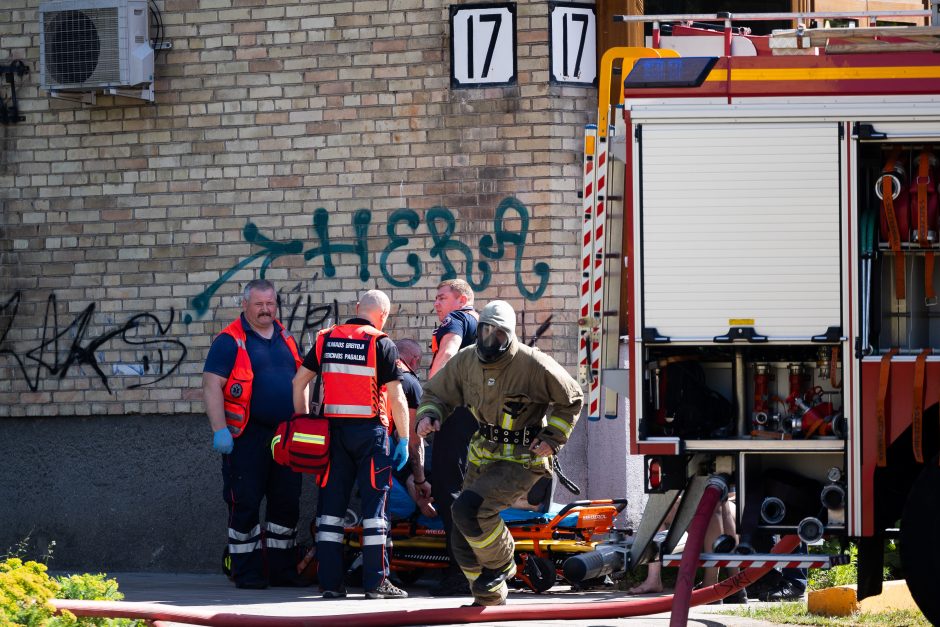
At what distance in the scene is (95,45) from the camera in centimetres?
1112

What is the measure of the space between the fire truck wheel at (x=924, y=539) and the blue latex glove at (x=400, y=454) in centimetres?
339

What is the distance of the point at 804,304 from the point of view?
23.7ft

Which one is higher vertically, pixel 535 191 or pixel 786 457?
pixel 535 191

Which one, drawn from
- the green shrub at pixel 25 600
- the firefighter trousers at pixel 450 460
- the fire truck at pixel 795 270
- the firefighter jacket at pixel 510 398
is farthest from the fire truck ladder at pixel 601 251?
the green shrub at pixel 25 600

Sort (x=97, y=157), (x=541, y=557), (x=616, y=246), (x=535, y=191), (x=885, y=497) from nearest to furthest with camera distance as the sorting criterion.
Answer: (x=885, y=497) → (x=616, y=246) → (x=541, y=557) → (x=535, y=191) → (x=97, y=157)

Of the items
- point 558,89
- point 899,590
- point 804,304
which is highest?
point 558,89

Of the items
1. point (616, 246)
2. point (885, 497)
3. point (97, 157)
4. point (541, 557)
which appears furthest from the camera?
point (97, 157)

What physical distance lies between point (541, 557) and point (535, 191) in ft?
9.13

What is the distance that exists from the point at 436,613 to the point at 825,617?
2015mm

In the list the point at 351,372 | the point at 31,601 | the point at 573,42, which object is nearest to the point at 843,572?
the point at 351,372

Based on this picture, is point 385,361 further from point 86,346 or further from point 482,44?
point 86,346

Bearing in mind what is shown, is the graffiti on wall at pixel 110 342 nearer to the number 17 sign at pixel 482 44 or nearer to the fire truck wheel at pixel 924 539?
the number 17 sign at pixel 482 44

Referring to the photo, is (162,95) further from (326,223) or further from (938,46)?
(938,46)

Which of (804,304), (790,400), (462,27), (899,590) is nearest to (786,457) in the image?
(790,400)
